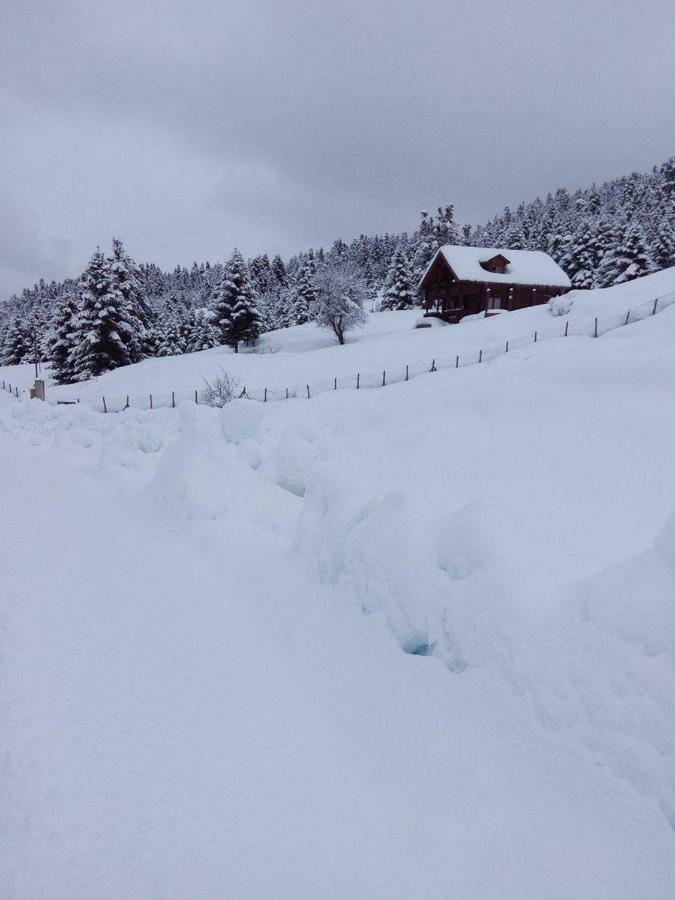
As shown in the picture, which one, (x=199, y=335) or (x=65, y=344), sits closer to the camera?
(x=65, y=344)

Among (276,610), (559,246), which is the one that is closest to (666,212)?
(559,246)

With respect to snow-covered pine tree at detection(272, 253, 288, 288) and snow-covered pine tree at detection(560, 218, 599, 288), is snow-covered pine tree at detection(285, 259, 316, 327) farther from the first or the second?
snow-covered pine tree at detection(272, 253, 288, 288)

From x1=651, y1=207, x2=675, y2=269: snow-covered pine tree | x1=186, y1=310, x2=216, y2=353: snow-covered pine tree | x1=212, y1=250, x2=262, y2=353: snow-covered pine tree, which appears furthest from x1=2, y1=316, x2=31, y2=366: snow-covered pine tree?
x1=651, y1=207, x2=675, y2=269: snow-covered pine tree

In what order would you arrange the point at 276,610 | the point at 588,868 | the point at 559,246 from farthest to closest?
1. the point at 559,246
2. the point at 276,610
3. the point at 588,868

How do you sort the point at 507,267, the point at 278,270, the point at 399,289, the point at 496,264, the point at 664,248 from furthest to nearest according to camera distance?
the point at 278,270
the point at 399,289
the point at 664,248
the point at 507,267
the point at 496,264

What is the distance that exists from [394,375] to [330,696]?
84.6 feet

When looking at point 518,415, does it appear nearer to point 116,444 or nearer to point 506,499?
point 506,499

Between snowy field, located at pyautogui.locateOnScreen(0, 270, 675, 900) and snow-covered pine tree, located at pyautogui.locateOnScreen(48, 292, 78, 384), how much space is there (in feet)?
121

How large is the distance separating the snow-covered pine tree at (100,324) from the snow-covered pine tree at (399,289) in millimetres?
33865

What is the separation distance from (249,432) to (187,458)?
1.89 meters

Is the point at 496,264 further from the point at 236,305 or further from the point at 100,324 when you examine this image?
the point at 100,324

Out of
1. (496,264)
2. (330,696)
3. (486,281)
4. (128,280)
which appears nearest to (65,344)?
(128,280)

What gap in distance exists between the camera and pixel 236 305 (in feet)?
148

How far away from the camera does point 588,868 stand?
2949 millimetres
